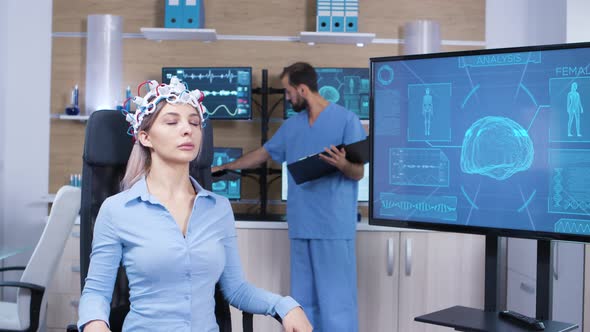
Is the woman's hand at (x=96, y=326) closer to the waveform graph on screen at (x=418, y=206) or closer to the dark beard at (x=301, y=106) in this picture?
the waveform graph on screen at (x=418, y=206)

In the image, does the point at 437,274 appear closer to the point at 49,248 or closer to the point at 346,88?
the point at 346,88

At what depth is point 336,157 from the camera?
10.6 feet

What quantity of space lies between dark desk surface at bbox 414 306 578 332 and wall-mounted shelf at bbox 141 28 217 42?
236cm

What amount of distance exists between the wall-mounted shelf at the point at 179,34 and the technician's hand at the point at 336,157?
1121 mm

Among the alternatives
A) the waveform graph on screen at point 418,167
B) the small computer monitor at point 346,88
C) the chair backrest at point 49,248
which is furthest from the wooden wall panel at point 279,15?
the waveform graph on screen at point 418,167

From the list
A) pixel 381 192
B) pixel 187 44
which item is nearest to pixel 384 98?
pixel 381 192

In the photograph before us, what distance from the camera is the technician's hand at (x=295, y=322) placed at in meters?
1.71

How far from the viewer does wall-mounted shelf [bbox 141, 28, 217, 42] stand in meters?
3.92

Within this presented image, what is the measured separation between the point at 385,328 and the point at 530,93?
195 cm

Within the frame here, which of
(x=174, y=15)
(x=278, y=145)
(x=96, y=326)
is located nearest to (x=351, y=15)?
(x=278, y=145)

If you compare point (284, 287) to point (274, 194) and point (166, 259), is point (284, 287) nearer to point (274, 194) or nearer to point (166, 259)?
point (274, 194)

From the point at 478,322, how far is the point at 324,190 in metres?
1.49

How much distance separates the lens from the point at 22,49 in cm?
406

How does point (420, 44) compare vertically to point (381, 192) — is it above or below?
above
